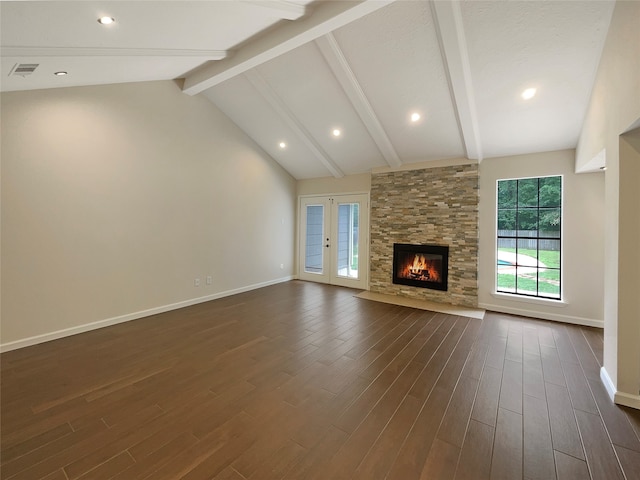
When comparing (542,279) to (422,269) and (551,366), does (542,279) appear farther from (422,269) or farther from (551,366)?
(551,366)

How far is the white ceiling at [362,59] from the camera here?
2.34 m

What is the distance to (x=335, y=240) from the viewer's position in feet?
21.9

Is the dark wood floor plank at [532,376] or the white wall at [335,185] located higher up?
the white wall at [335,185]

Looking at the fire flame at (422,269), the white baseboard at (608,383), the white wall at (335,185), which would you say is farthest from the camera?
the white wall at (335,185)

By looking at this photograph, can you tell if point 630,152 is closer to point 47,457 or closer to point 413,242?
point 413,242

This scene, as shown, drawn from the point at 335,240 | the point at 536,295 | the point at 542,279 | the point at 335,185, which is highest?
the point at 335,185

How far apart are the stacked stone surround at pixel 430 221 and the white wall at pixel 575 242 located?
63 centimetres

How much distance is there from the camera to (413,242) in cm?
542

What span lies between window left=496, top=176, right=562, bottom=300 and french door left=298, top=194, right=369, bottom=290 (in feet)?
8.34

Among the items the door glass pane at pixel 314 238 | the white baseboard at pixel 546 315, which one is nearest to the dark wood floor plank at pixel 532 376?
the white baseboard at pixel 546 315

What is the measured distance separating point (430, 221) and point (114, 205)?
16.7 ft

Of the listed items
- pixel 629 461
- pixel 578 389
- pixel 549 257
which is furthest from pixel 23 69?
pixel 549 257

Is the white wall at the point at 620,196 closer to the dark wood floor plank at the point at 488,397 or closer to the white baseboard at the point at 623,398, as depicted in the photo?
the white baseboard at the point at 623,398

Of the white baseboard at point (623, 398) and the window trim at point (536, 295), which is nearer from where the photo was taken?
the white baseboard at point (623, 398)
